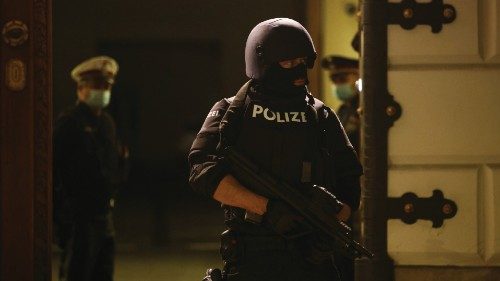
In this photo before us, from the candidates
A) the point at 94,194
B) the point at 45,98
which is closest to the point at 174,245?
the point at 94,194

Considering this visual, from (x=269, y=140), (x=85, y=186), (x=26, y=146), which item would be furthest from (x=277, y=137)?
(x=85, y=186)

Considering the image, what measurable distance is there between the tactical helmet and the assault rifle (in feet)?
1.16

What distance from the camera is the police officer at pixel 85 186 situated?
601 centimetres

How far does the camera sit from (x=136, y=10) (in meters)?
16.0

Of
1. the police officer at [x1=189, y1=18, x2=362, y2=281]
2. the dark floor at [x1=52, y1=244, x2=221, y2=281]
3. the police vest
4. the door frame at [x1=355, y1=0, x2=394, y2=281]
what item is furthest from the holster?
the dark floor at [x1=52, y1=244, x2=221, y2=281]

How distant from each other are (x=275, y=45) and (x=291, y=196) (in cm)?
56

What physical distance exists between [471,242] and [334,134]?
1075 mm

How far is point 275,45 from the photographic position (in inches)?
133

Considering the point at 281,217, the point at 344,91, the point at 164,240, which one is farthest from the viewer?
the point at 164,240

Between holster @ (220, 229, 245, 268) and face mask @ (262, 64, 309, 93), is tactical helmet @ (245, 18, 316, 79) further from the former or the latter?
holster @ (220, 229, 245, 268)

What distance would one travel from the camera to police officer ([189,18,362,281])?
3311mm

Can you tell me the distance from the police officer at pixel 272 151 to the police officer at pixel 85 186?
9.08 ft

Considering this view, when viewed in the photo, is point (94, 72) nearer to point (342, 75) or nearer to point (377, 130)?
point (342, 75)

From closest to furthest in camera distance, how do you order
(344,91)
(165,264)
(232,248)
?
(232,248) < (344,91) < (165,264)
